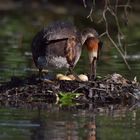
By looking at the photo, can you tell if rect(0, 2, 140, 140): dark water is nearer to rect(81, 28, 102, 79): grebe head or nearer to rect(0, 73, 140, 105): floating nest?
rect(0, 73, 140, 105): floating nest

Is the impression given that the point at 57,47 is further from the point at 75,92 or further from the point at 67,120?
the point at 67,120

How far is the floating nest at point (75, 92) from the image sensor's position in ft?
40.2

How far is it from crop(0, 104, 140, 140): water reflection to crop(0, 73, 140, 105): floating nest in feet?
0.98

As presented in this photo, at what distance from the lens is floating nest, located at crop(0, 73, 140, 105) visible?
12250 mm

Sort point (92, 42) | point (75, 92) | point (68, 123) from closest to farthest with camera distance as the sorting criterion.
Result: point (68, 123)
point (75, 92)
point (92, 42)

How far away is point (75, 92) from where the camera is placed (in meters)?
12.4

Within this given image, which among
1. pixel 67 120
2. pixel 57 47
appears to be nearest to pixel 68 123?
pixel 67 120

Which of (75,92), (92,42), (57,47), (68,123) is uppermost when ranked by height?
(92,42)

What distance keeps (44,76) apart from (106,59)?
4752 millimetres

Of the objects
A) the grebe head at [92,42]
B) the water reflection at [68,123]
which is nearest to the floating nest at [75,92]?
the water reflection at [68,123]

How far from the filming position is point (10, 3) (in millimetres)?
36500

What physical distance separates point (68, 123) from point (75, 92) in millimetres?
1747

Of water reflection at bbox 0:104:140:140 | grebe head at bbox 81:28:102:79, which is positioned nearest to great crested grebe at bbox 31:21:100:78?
grebe head at bbox 81:28:102:79

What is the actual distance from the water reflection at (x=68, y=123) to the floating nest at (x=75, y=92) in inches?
11.7
